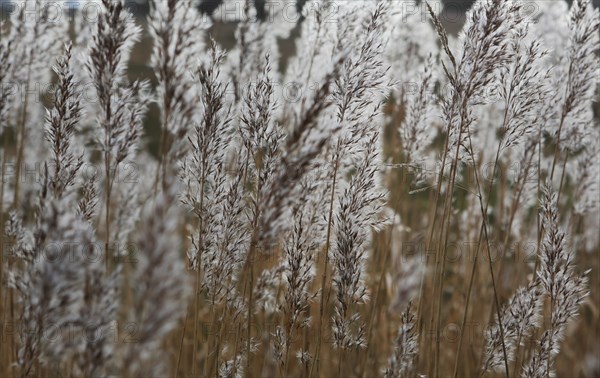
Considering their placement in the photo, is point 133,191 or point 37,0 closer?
point 37,0

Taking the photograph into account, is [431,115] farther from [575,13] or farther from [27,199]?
[27,199]

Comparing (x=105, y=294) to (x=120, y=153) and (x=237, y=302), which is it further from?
(x=237, y=302)

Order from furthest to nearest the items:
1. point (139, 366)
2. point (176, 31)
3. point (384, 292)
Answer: point (384, 292) → point (176, 31) → point (139, 366)

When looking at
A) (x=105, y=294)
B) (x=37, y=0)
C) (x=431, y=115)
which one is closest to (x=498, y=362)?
(x=431, y=115)

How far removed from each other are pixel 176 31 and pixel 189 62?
8 cm

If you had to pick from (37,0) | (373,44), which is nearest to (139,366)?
(373,44)

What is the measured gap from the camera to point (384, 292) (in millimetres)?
3746

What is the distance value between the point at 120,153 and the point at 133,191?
1.30m

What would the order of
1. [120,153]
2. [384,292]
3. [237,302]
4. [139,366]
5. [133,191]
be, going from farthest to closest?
1. [384,292]
2. [133,191]
3. [237,302]
4. [120,153]
5. [139,366]

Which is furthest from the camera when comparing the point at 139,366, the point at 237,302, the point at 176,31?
the point at 237,302

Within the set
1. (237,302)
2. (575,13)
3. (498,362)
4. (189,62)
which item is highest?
(575,13)

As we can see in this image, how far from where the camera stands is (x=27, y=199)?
3.22m

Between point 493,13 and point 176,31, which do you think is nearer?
point 176,31

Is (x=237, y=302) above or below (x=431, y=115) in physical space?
below
